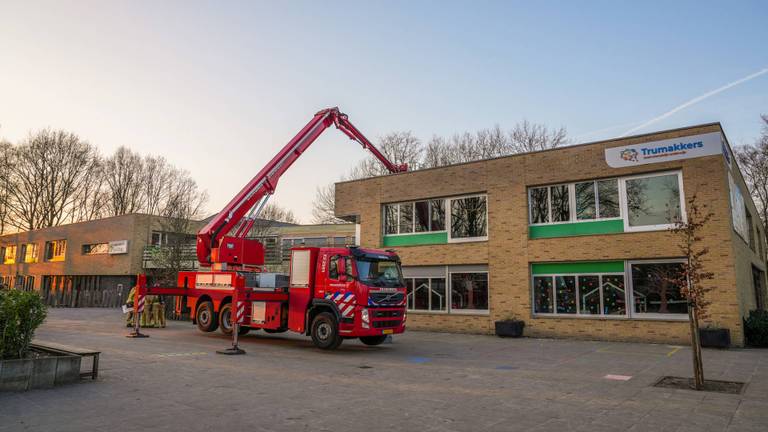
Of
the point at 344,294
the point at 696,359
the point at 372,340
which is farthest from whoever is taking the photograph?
the point at 372,340

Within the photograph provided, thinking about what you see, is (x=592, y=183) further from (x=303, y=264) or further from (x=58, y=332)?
(x=58, y=332)

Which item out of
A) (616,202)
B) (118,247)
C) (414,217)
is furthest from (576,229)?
(118,247)

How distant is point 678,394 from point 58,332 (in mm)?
17995

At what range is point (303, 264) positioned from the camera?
1424cm

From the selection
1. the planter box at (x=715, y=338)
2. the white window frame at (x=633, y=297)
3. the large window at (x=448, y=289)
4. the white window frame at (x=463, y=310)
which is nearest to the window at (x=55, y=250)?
the large window at (x=448, y=289)

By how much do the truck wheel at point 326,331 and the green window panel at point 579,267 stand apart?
28.6 feet

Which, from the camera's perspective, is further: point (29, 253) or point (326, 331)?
point (29, 253)

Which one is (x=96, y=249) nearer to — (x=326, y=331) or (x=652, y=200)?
(x=326, y=331)

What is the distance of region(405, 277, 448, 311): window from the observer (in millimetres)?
20594

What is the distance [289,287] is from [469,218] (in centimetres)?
892

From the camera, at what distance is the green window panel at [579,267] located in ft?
55.5

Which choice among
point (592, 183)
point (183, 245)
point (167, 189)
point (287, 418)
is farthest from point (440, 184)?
point (167, 189)

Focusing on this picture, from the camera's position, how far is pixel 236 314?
13.3 meters

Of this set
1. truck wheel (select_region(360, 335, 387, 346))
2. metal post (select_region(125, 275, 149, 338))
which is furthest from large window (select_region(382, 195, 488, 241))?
metal post (select_region(125, 275, 149, 338))
